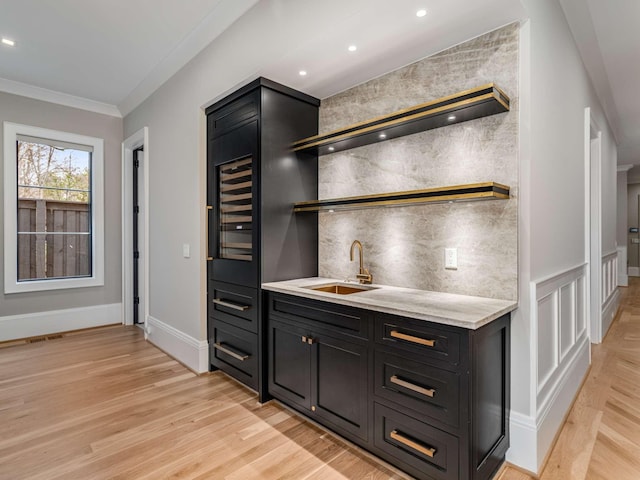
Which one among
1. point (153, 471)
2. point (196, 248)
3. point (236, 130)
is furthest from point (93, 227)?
point (153, 471)

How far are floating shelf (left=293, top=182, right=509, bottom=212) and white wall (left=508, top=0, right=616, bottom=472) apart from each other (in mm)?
249

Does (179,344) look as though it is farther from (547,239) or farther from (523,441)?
(547,239)

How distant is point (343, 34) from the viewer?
2.03 meters

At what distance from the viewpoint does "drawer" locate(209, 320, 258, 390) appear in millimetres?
2623

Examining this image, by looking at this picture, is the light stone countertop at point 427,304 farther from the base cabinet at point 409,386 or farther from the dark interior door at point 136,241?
the dark interior door at point 136,241

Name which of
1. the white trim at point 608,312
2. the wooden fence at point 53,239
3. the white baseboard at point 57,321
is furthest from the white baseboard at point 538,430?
the wooden fence at point 53,239

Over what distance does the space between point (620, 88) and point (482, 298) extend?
11.5 feet

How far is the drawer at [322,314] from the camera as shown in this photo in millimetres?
1893

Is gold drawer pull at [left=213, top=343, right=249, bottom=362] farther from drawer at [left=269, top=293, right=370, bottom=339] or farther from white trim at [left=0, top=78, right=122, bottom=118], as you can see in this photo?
white trim at [left=0, top=78, right=122, bottom=118]

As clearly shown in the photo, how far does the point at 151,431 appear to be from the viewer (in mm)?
2199

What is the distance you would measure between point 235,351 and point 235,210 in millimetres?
1127

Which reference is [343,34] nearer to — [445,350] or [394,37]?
[394,37]

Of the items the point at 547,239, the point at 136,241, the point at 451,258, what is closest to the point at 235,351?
the point at 451,258

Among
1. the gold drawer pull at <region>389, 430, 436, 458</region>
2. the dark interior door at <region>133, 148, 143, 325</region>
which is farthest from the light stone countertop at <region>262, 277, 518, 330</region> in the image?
the dark interior door at <region>133, 148, 143, 325</region>
